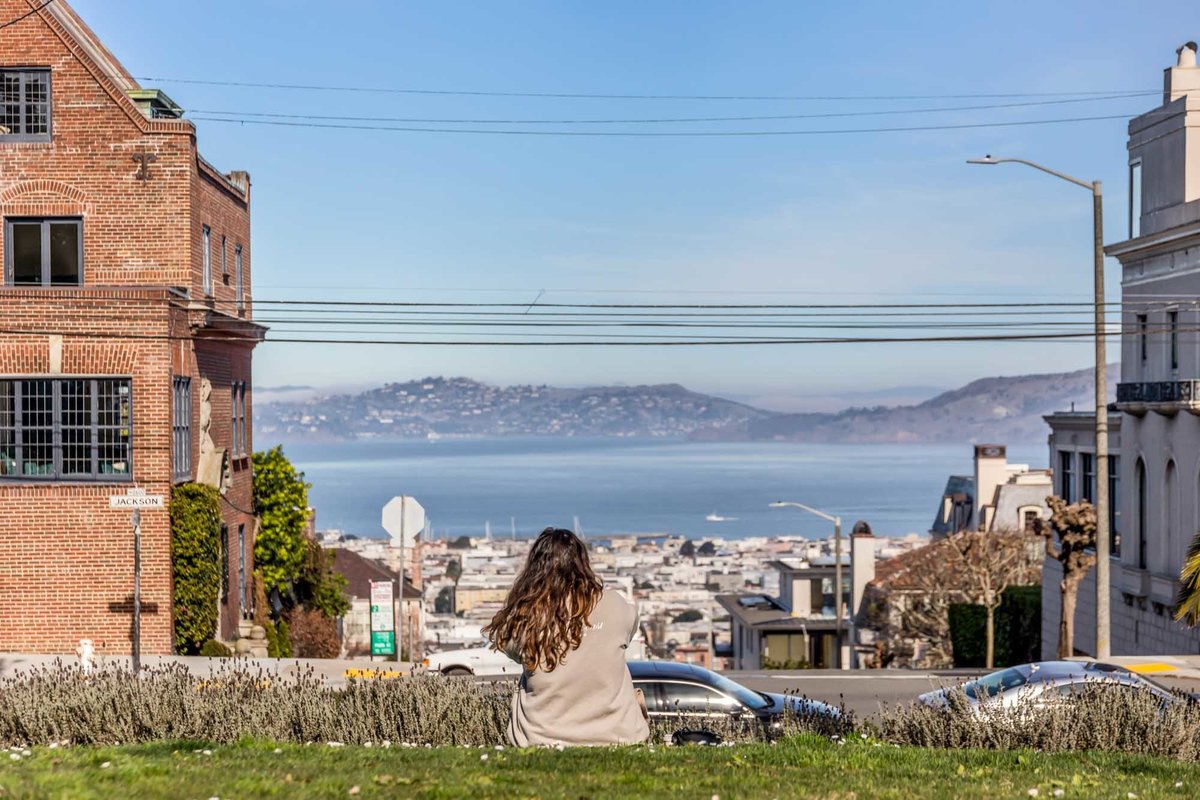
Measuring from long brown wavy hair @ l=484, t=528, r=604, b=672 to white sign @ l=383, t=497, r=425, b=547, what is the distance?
55.3ft

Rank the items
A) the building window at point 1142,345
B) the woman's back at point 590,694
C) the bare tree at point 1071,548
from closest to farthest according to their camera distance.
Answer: the woman's back at point 590,694
the bare tree at point 1071,548
the building window at point 1142,345

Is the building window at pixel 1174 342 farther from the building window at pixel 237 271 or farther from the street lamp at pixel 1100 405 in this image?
the building window at pixel 237 271

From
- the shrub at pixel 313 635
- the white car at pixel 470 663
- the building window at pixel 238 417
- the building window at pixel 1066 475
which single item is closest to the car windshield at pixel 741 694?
the white car at pixel 470 663

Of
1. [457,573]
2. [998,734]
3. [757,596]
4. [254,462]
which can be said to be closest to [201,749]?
[998,734]

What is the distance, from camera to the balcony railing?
108 feet

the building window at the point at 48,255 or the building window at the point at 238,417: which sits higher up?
the building window at the point at 48,255

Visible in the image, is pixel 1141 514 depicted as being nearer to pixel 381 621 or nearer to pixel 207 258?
pixel 381 621

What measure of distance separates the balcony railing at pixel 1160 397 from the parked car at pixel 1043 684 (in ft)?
50.7

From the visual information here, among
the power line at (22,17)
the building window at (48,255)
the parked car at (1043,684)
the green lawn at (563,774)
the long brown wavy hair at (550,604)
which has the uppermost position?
the power line at (22,17)

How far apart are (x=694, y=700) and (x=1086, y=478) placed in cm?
2557

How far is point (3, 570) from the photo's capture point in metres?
26.9

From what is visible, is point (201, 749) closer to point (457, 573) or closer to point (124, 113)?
point (124, 113)

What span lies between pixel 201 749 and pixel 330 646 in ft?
88.2

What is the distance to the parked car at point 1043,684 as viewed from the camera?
14406 millimetres
